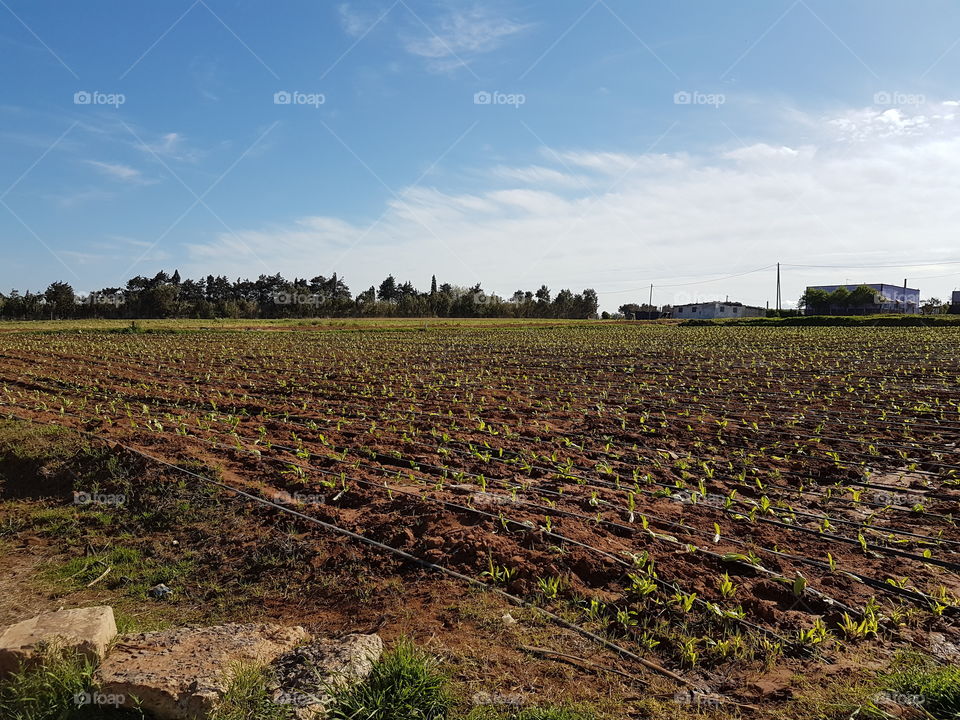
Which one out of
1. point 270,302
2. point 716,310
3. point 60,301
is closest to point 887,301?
point 716,310

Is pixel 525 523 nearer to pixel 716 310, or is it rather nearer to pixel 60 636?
pixel 60 636

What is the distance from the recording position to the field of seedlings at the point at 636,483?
12.4 ft

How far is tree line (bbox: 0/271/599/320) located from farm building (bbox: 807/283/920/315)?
3889cm

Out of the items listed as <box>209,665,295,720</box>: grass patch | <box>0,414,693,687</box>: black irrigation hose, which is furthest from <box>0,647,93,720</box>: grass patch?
<box>0,414,693,687</box>: black irrigation hose

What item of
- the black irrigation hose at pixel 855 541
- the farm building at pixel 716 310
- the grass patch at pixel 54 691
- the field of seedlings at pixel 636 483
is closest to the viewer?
the grass patch at pixel 54 691

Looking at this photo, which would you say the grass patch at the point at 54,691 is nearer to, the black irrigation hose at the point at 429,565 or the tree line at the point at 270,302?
the black irrigation hose at the point at 429,565

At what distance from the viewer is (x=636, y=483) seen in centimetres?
626

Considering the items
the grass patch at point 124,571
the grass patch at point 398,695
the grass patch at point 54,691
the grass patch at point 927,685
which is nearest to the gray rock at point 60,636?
the grass patch at point 54,691

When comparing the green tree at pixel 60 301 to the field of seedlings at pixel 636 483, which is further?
the green tree at pixel 60 301

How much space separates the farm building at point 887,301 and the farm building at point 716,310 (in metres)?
10.7

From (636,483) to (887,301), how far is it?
316 ft

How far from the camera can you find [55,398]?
11508 mm

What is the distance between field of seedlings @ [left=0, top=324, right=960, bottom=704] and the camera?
3.79 m

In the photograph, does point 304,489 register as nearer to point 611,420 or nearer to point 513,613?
point 513,613
